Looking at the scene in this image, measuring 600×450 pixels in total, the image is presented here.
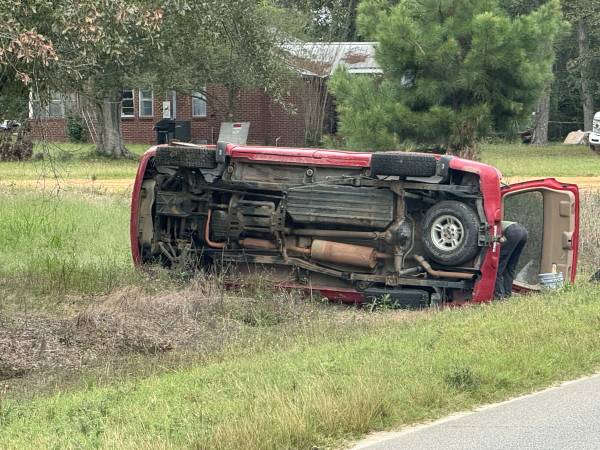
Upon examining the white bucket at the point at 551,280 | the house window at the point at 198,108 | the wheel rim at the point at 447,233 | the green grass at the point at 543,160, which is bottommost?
the green grass at the point at 543,160

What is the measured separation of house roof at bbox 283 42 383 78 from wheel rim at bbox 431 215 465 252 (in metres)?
26.9

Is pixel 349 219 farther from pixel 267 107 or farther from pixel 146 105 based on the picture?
pixel 146 105

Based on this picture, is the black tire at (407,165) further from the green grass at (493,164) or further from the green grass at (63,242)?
the green grass at (493,164)

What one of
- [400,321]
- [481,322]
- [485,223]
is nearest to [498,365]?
[481,322]

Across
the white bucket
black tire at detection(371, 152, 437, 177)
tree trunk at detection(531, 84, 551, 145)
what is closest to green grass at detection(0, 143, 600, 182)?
tree trunk at detection(531, 84, 551, 145)

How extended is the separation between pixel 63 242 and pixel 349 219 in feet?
20.7

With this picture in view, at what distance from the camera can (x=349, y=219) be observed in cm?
1246

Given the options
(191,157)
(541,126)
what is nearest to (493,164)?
(541,126)

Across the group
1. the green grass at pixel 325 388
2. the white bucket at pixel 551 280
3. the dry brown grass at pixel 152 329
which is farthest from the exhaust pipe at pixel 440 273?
the green grass at pixel 325 388

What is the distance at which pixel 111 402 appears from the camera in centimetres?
752

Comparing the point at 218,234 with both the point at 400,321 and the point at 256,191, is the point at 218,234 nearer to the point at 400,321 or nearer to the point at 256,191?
the point at 256,191

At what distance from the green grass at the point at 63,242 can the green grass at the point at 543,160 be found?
1388cm

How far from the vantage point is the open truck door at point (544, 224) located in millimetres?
12852

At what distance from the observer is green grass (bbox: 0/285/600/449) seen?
257 inches
